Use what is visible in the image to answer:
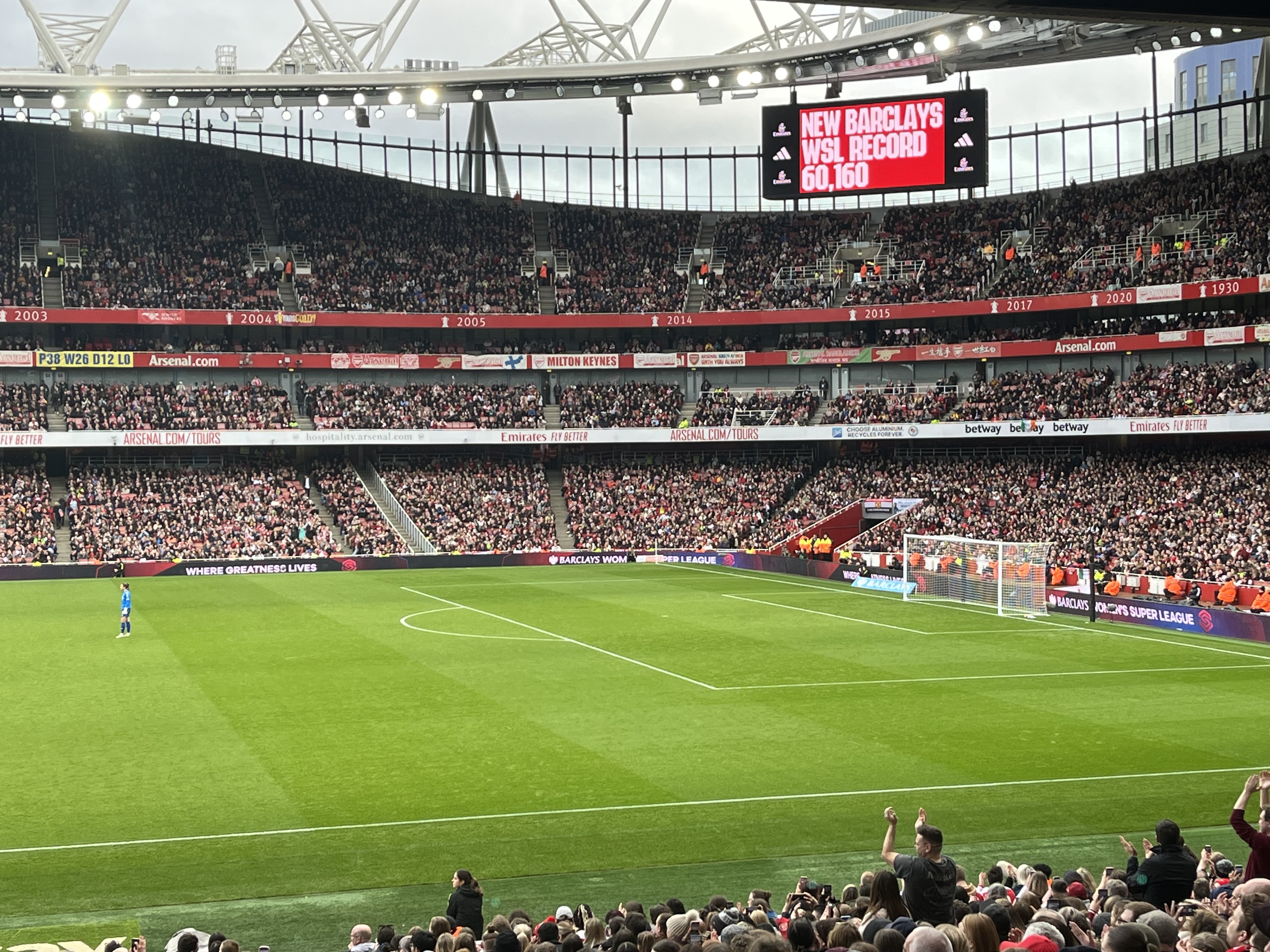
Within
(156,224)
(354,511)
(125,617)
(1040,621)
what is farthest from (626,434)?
(125,617)

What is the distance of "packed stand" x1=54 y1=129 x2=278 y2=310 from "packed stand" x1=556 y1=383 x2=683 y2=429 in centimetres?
1662

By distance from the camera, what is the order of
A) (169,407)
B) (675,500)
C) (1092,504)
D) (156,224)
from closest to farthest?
(1092,504) < (169,407) < (675,500) < (156,224)

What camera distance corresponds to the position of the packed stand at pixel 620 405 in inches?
2862

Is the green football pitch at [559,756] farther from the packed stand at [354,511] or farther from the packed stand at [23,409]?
the packed stand at [23,409]

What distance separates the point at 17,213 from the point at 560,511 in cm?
3229

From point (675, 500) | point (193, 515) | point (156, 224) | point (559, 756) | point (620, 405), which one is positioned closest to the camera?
point (559, 756)

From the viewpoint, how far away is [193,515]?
6381 centimetres

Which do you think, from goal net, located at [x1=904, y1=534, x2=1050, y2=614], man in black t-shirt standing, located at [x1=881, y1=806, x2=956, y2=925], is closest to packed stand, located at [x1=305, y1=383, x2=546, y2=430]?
goal net, located at [x1=904, y1=534, x2=1050, y2=614]

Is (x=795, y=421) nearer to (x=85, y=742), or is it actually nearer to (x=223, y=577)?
(x=223, y=577)

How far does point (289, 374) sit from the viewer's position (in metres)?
72.6

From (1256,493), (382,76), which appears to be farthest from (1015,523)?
(382,76)

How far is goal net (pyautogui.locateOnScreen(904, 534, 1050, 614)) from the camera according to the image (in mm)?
43156

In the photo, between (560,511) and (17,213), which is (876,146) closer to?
(560,511)

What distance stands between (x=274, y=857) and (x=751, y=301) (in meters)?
61.0
